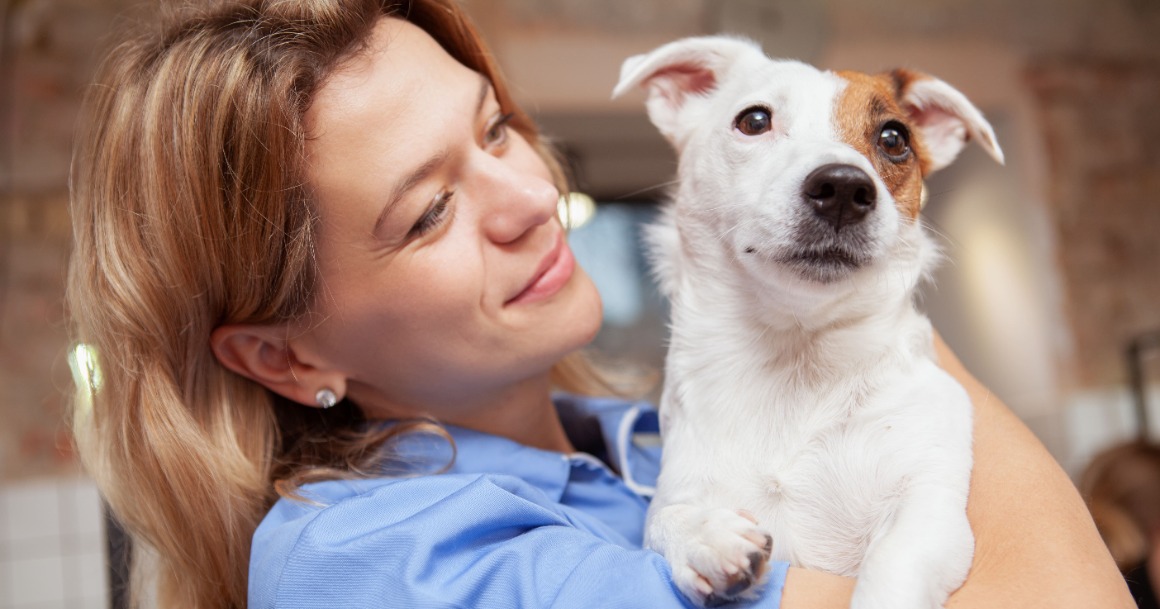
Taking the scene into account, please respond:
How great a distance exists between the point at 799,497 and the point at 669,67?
2.66 ft

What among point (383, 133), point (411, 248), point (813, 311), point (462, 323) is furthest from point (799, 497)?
point (383, 133)

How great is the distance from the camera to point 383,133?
4.18 feet

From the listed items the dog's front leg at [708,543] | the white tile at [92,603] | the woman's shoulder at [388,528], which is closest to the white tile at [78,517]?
the white tile at [92,603]

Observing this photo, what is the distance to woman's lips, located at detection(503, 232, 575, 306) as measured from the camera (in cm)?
138

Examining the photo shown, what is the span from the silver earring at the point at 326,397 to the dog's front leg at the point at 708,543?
0.52m

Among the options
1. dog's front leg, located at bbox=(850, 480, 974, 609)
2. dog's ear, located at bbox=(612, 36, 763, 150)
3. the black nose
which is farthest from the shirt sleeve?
dog's ear, located at bbox=(612, 36, 763, 150)

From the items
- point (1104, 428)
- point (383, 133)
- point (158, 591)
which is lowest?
point (1104, 428)

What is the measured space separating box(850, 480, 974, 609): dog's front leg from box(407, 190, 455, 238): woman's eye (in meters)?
0.71

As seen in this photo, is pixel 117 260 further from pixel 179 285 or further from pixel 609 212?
pixel 609 212

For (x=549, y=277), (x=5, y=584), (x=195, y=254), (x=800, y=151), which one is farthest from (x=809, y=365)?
(x=5, y=584)

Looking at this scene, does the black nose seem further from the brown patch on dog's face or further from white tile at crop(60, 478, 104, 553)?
white tile at crop(60, 478, 104, 553)

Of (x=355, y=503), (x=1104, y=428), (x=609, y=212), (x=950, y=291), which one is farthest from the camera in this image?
(x=609, y=212)

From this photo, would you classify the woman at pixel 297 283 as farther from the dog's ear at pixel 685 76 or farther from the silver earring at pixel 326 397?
the dog's ear at pixel 685 76

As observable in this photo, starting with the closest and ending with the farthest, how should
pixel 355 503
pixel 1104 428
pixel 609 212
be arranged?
pixel 355 503 < pixel 1104 428 < pixel 609 212
